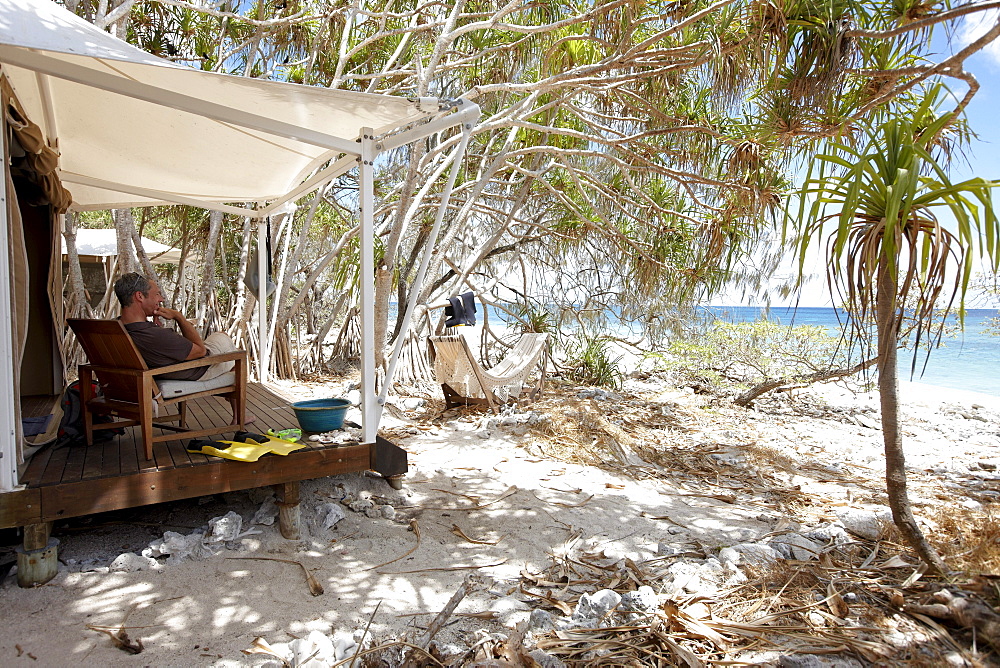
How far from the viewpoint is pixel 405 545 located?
286cm

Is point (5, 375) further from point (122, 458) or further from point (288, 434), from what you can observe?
Answer: point (288, 434)

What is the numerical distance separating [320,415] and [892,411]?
8.58 ft

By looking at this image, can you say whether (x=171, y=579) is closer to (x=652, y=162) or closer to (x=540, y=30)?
(x=540, y=30)

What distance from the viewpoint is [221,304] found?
7992 mm

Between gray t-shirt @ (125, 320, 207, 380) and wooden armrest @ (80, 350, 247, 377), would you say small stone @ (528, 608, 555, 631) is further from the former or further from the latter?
gray t-shirt @ (125, 320, 207, 380)

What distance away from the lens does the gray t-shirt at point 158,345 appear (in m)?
2.76

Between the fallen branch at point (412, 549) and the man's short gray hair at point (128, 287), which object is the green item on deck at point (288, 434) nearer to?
the fallen branch at point (412, 549)

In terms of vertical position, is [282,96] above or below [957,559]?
above

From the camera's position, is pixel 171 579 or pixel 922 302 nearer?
pixel 922 302

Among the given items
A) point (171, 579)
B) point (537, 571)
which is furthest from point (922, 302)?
point (171, 579)

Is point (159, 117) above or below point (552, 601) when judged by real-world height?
above

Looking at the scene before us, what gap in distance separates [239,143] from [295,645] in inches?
105

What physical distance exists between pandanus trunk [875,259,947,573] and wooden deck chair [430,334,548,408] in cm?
336

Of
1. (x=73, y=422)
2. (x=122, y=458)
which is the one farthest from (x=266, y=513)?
(x=73, y=422)
